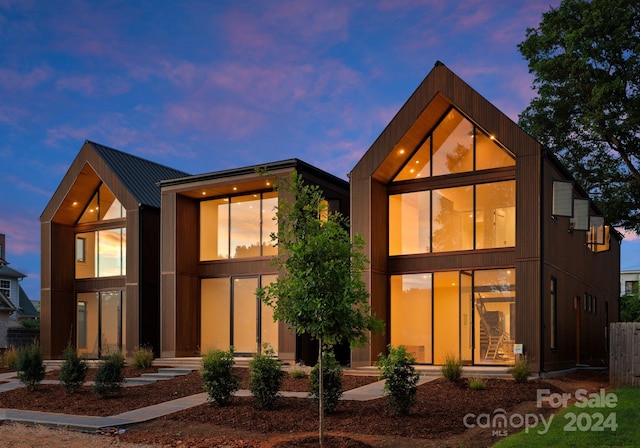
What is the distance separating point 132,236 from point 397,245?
9.87m

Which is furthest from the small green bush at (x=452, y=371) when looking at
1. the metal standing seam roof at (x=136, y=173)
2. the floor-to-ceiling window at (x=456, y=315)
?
the metal standing seam roof at (x=136, y=173)

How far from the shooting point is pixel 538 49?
28.0 metres

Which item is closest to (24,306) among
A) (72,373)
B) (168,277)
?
(168,277)

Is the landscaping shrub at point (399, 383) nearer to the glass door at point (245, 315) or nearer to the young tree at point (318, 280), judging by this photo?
the young tree at point (318, 280)

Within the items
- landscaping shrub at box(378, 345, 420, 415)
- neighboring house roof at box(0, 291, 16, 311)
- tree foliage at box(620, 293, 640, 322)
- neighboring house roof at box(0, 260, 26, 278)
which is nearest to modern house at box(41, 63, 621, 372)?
landscaping shrub at box(378, 345, 420, 415)

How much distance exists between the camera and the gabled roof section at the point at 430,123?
16.0 m

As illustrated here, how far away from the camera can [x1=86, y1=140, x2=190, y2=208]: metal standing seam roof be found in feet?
74.6

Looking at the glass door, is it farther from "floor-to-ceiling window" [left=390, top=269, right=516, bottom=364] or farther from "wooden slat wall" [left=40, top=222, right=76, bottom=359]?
"wooden slat wall" [left=40, top=222, right=76, bottom=359]

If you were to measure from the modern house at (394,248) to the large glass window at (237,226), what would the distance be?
0.17ft

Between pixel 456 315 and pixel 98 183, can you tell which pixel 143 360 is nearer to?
pixel 98 183

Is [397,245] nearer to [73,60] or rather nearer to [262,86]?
[262,86]

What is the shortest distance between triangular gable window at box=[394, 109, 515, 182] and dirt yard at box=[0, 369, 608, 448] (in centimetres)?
601

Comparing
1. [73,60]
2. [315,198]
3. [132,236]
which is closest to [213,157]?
[73,60]

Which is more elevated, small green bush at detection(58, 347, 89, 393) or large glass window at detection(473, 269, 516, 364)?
large glass window at detection(473, 269, 516, 364)
